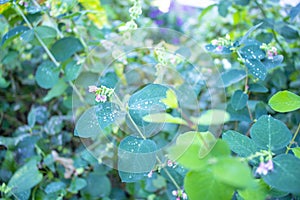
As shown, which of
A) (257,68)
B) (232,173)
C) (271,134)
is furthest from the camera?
(257,68)

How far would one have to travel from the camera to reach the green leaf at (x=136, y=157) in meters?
0.53

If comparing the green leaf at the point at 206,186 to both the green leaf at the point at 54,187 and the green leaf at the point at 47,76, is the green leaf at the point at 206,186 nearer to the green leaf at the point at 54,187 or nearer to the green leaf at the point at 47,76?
the green leaf at the point at 54,187

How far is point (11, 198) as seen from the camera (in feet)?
2.42

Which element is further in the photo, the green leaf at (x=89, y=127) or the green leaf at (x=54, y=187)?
the green leaf at (x=54, y=187)

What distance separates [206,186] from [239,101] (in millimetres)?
376

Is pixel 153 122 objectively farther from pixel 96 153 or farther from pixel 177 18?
pixel 177 18

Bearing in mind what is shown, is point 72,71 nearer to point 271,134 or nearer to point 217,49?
point 217,49

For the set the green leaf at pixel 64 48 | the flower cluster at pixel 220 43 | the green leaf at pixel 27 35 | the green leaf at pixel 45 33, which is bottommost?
the flower cluster at pixel 220 43

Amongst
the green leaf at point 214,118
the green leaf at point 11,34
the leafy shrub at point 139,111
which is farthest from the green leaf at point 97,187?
the green leaf at point 11,34

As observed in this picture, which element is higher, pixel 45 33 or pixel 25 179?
pixel 45 33

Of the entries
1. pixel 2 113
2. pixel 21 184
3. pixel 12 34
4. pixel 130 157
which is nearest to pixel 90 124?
pixel 130 157

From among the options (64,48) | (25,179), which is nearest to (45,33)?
(64,48)

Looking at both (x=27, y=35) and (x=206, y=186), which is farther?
(x=27, y=35)

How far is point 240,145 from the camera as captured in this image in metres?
0.49
